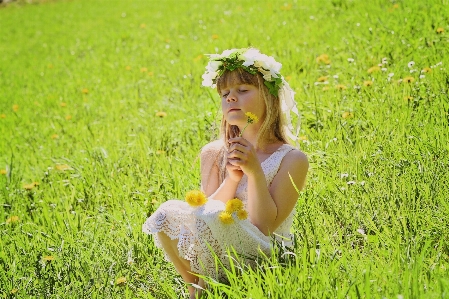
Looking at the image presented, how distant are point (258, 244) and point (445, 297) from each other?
2.80 feet

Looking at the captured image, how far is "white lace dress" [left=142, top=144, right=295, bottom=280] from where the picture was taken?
93.2 inches

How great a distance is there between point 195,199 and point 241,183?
0.35 meters

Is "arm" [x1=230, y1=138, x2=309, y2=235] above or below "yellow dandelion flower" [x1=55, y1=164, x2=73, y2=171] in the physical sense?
above

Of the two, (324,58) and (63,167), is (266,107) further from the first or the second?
(324,58)

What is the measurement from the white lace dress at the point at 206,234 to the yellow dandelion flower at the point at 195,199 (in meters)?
0.02

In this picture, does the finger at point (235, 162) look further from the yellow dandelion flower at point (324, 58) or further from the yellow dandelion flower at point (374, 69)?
the yellow dandelion flower at point (324, 58)

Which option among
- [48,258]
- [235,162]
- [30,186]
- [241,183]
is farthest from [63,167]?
[235,162]

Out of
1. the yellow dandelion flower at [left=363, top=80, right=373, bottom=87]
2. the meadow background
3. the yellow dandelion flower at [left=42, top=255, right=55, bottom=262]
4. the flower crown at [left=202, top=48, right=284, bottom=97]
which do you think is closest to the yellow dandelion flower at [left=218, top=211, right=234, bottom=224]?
the meadow background

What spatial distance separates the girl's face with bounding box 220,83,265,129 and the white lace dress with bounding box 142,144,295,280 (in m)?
0.39

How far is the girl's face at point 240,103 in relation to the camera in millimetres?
2586

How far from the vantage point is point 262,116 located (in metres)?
2.69

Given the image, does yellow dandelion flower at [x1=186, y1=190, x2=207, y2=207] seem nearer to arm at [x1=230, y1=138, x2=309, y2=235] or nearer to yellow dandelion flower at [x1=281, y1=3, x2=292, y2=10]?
arm at [x1=230, y1=138, x2=309, y2=235]

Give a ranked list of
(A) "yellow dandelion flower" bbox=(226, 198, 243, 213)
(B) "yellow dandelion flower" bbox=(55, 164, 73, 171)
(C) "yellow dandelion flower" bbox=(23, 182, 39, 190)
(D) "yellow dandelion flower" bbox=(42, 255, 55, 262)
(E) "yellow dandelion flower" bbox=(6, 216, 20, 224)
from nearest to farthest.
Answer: (A) "yellow dandelion flower" bbox=(226, 198, 243, 213)
(D) "yellow dandelion flower" bbox=(42, 255, 55, 262)
(E) "yellow dandelion flower" bbox=(6, 216, 20, 224)
(C) "yellow dandelion flower" bbox=(23, 182, 39, 190)
(B) "yellow dandelion flower" bbox=(55, 164, 73, 171)


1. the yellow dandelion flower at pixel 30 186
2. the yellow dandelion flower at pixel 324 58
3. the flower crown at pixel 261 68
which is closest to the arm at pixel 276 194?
the flower crown at pixel 261 68
